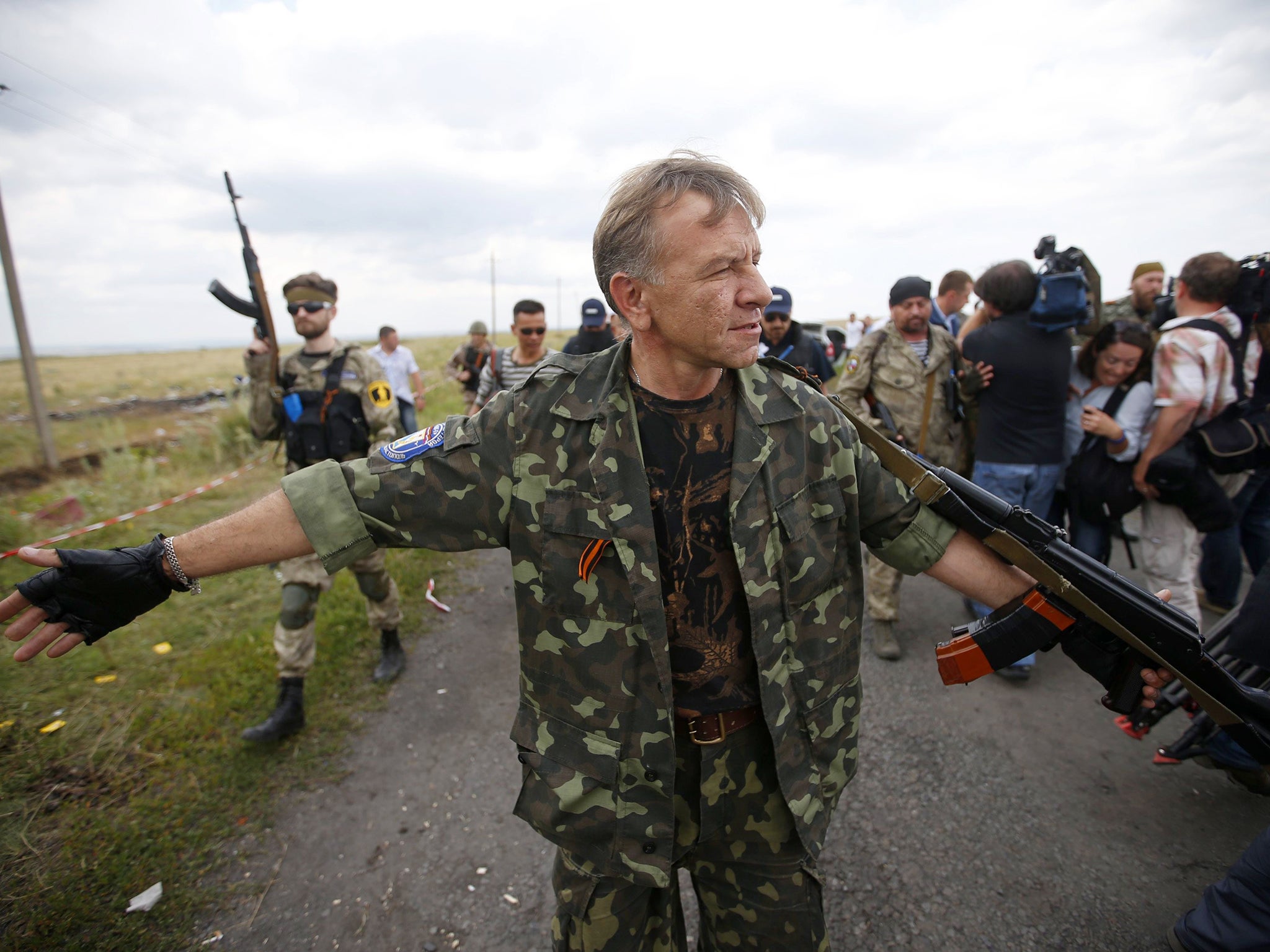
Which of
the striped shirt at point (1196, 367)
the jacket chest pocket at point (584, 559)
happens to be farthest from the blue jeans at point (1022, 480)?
the jacket chest pocket at point (584, 559)

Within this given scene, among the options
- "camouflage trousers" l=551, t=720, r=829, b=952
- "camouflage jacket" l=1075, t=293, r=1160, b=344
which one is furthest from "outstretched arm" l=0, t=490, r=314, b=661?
"camouflage jacket" l=1075, t=293, r=1160, b=344

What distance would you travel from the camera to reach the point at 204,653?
4156mm

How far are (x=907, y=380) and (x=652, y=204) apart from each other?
3.33 meters

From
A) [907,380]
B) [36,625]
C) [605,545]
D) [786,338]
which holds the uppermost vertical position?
[786,338]

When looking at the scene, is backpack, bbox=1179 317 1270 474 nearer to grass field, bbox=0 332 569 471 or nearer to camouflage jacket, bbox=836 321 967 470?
camouflage jacket, bbox=836 321 967 470

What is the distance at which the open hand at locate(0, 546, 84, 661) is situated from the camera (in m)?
1.36

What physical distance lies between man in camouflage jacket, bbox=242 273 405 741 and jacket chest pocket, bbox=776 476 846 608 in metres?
3.01

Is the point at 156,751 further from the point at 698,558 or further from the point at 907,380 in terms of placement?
the point at 907,380

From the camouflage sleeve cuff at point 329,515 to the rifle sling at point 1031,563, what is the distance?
147 cm

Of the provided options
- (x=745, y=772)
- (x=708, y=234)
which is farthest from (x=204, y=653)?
(x=708, y=234)

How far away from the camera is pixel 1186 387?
11.3 feet

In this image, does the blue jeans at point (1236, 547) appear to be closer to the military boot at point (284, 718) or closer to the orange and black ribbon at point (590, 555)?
the orange and black ribbon at point (590, 555)

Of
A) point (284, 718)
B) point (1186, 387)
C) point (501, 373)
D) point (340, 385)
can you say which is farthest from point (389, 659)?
point (1186, 387)

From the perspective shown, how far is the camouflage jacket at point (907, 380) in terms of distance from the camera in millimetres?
4332
